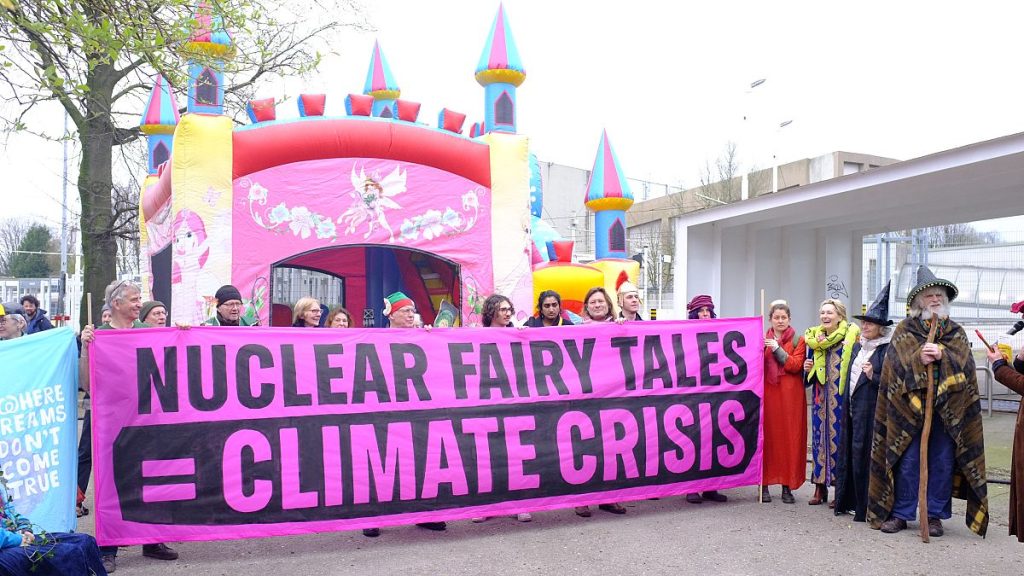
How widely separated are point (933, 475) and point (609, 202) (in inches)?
405

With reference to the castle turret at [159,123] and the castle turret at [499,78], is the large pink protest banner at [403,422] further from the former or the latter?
the castle turret at [159,123]

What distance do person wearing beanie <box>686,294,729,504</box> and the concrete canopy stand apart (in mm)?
3772

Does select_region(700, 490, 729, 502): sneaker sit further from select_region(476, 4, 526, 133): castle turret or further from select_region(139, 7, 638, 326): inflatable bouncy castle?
select_region(476, 4, 526, 133): castle turret

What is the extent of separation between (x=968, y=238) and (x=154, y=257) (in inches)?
630

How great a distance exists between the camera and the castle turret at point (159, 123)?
1447 cm

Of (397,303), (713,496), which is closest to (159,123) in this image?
(397,303)

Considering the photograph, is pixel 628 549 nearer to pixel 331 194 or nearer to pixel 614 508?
pixel 614 508

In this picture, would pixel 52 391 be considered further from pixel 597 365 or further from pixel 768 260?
pixel 768 260

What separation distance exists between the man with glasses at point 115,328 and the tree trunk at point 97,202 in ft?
35.6

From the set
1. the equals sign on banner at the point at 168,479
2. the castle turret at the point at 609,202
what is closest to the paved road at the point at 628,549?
the equals sign on banner at the point at 168,479

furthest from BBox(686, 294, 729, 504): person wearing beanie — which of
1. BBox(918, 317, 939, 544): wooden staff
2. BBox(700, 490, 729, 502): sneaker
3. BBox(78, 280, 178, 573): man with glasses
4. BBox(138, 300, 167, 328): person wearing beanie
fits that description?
BBox(138, 300, 167, 328): person wearing beanie

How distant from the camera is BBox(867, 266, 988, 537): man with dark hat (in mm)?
5438

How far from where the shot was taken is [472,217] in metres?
11.6

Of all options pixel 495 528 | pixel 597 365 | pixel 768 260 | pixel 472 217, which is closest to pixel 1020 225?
pixel 768 260
